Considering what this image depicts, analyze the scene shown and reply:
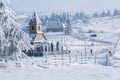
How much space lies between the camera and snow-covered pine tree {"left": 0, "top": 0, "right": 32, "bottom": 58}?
35.6 metres

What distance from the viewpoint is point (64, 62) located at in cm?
4091

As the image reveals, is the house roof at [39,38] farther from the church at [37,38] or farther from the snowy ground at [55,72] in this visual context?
the snowy ground at [55,72]

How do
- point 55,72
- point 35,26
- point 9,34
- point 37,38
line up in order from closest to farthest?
point 55,72, point 9,34, point 37,38, point 35,26

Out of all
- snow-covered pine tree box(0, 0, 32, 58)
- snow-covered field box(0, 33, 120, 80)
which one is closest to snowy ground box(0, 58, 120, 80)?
snow-covered field box(0, 33, 120, 80)

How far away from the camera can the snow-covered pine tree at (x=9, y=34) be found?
3565cm

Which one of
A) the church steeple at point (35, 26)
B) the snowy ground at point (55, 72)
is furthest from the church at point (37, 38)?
the snowy ground at point (55, 72)

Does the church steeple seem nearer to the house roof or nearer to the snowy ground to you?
the house roof

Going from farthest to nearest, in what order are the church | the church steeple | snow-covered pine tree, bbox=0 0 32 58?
the church steeple, the church, snow-covered pine tree, bbox=0 0 32 58

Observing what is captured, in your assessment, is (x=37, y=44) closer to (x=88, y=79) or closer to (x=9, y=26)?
(x=9, y=26)

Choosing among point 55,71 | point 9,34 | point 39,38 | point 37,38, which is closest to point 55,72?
point 55,71

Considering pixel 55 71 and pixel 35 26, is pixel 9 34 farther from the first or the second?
pixel 35 26

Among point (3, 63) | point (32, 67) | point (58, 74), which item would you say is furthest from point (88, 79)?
point (3, 63)

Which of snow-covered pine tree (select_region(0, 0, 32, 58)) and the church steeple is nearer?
snow-covered pine tree (select_region(0, 0, 32, 58))

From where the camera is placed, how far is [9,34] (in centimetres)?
3625
